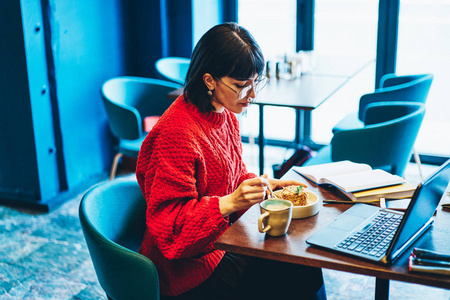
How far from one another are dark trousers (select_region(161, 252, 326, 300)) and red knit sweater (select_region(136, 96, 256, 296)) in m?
0.03

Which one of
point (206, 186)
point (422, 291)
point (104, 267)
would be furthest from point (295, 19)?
point (104, 267)

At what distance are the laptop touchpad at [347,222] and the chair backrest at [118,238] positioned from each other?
0.51 m

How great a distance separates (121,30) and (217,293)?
116 inches

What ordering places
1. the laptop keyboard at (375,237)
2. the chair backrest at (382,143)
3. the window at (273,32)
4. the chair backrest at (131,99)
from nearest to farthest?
the laptop keyboard at (375,237) → the chair backrest at (382,143) → the chair backrest at (131,99) → the window at (273,32)

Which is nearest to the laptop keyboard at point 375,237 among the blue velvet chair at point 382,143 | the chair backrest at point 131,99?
the blue velvet chair at point 382,143

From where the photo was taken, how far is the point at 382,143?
8.70 ft

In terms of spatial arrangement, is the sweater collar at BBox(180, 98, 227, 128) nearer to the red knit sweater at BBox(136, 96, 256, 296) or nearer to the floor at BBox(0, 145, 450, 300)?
the red knit sweater at BBox(136, 96, 256, 296)

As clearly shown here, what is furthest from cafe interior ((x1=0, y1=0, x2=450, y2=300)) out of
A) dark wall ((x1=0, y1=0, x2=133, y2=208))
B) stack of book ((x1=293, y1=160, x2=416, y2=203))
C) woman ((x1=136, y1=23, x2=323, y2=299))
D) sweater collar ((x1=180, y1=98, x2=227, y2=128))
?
sweater collar ((x1=180, y1=98, x2=227, y2=128))

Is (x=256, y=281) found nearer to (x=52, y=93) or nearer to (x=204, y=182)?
(x=204, y=182)

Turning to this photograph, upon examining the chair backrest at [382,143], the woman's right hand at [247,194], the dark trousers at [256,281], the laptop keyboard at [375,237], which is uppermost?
the woman's right hand at [247,194]

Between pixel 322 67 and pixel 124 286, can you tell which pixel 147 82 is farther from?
pixel 124 286

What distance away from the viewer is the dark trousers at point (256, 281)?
1.56 m

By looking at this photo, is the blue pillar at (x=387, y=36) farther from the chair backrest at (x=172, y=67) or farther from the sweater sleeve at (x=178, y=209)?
the sweater sleeve at (x=178, y=209)

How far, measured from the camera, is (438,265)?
1.23 m
